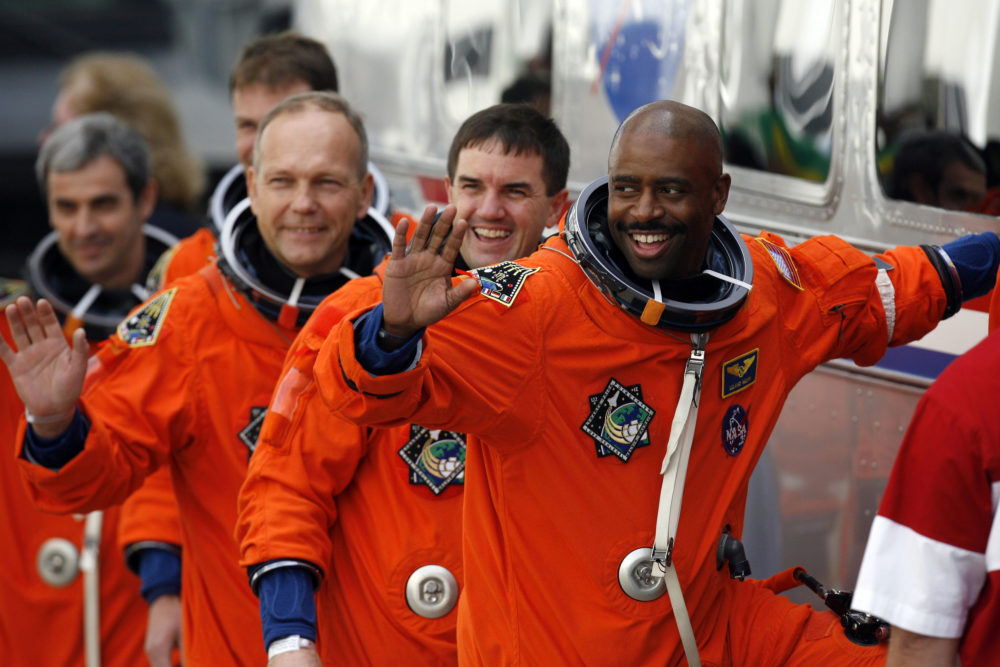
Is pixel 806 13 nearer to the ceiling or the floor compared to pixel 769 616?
nearer to the ceiling

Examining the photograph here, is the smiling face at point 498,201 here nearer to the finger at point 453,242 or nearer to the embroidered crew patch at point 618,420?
the embroidered crew patch at point 618,420

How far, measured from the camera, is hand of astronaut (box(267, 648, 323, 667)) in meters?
3.17

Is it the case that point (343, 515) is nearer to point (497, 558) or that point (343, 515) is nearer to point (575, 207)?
point (497, 558)

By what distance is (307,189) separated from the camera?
12.9ft

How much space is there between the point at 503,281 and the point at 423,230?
32cm

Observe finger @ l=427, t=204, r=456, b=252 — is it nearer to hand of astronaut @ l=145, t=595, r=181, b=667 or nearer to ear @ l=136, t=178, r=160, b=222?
hand of astronaut @ l=145, t=595, r=181, b=667

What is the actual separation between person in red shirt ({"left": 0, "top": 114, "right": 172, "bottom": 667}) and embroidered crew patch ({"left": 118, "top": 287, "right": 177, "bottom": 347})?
100cm

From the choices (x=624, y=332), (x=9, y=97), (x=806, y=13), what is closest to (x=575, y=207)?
(x=624, y=332)

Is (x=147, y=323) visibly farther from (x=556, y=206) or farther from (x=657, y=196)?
(x=657, y=196)

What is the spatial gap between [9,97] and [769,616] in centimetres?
1341

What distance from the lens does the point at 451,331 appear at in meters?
2.80

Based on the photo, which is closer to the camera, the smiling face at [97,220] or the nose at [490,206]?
the nose at [490,206]

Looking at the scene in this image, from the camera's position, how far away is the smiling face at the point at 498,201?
3.69m

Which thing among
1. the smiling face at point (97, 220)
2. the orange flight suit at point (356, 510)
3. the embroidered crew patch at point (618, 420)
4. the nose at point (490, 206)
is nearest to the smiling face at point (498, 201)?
the nose at point (490, 206)
